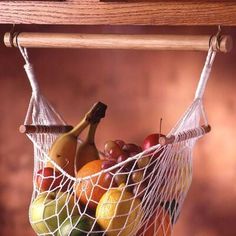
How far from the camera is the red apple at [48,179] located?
1.03 meters

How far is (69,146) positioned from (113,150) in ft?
0.30

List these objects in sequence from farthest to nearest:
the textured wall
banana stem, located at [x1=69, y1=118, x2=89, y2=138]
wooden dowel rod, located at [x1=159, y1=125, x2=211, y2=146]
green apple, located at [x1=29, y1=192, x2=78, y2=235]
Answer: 1. the textured wall
2. banana stem, located at [x1=69, y1=118, x2=89, y2=138]
3. green apple, located at [x1=29, y1=192, x2=78, y2=235]
4. wooden dowel rod, located at [x1=159, y1=125, x2=211, y2=146]

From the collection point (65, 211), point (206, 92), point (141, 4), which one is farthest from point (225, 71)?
point (65, 211)

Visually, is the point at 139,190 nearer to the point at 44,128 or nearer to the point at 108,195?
the point at 108,195

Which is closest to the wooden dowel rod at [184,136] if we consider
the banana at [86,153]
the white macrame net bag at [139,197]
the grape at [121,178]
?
the white macrame net bag at [139,197]

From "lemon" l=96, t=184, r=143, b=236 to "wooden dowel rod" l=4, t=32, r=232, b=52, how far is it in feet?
0.76

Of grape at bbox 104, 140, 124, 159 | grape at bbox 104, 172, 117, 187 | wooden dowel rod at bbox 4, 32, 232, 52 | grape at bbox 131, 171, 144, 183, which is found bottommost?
grape at bbox 131, 171, 144, 183

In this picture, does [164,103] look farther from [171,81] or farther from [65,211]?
[65,211]

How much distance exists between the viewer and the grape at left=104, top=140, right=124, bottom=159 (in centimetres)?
103

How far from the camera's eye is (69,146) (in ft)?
3.54

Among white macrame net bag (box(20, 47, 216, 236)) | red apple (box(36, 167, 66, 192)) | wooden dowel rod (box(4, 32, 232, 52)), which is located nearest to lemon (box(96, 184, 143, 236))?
white macrame net bag (box(20, 47, 216, 236))

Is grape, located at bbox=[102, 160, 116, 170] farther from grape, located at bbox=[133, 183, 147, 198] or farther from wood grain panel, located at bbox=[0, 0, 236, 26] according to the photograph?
wood grain panel, located at bbox=[0, 0, 236, 26]

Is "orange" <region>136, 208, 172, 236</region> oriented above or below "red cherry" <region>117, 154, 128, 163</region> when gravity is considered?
below

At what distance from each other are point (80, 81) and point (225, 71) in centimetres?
33
